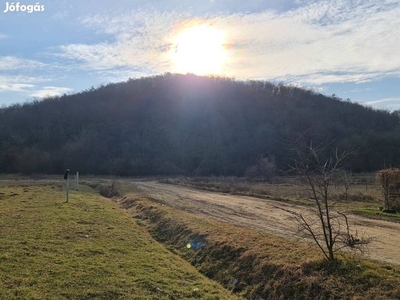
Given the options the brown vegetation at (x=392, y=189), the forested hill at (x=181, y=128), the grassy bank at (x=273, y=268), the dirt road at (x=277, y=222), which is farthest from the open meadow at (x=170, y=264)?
the forested hill at (x=181, y=128)

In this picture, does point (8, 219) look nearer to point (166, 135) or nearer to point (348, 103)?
point (166, 135)

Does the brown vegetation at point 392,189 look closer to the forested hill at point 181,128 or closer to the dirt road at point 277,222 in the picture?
the dirt road at point 277,222

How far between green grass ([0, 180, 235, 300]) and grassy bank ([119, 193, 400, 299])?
2.36ft

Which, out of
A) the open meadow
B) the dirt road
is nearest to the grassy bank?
the open meadow

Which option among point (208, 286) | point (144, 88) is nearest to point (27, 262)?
point (208, 286)

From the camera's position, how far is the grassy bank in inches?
286

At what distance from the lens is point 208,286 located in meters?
8.57

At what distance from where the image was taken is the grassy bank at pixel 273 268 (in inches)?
286

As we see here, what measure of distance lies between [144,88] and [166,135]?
36.9 m

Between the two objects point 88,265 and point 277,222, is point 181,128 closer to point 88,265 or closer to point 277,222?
point 277,222

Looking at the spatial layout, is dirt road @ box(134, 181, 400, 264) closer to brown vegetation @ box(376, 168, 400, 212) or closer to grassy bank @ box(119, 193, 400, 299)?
grassy bank @ box(119, 193, 400, 299)

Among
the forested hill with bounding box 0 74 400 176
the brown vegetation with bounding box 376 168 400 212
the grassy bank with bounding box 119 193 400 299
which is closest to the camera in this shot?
the grassy bank with bounding box 119 193 400 299

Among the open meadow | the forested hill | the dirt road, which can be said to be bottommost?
the dirt road

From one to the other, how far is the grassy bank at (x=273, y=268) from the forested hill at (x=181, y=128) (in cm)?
6933
